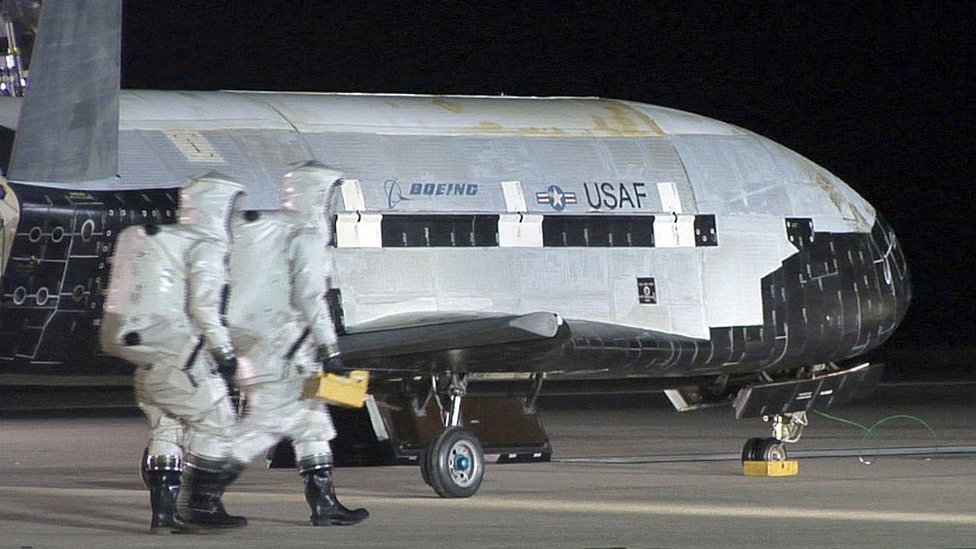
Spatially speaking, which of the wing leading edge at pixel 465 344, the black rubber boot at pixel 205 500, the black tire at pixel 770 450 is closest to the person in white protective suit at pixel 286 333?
the black rubber boot at pixel 205 500

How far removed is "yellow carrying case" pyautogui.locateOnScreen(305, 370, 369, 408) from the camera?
1400 cm

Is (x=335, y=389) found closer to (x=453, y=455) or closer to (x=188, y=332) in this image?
(x=188, y=332)

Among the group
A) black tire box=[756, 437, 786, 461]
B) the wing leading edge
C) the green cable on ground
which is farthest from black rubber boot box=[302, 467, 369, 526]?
the green cable on ground

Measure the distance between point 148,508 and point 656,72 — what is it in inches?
1862

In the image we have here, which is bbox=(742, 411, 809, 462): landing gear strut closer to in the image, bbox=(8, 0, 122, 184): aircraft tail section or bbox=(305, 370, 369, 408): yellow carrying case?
bbox=(305, 370, 369, 408): yellow carrying case

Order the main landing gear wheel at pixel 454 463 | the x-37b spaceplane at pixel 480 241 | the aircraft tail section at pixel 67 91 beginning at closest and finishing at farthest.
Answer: the aircraft tail section at pixel 67 91 < the x-37b spaceplane at pixel 480 241 < the main landing gear wheel at pixel 454 463

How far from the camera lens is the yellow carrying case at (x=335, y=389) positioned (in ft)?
45.9

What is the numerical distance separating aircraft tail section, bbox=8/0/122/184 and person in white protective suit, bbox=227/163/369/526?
5.02 feet

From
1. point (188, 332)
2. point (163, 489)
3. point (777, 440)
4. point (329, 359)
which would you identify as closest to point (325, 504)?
point (329, 359)

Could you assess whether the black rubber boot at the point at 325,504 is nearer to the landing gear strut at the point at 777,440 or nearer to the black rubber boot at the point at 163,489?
the black rubber boot at the point at 163,489

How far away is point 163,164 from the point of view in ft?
51.5

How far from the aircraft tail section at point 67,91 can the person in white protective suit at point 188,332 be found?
139 centimetres

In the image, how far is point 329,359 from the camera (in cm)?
1423

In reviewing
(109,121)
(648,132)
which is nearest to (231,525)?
(109,121)
